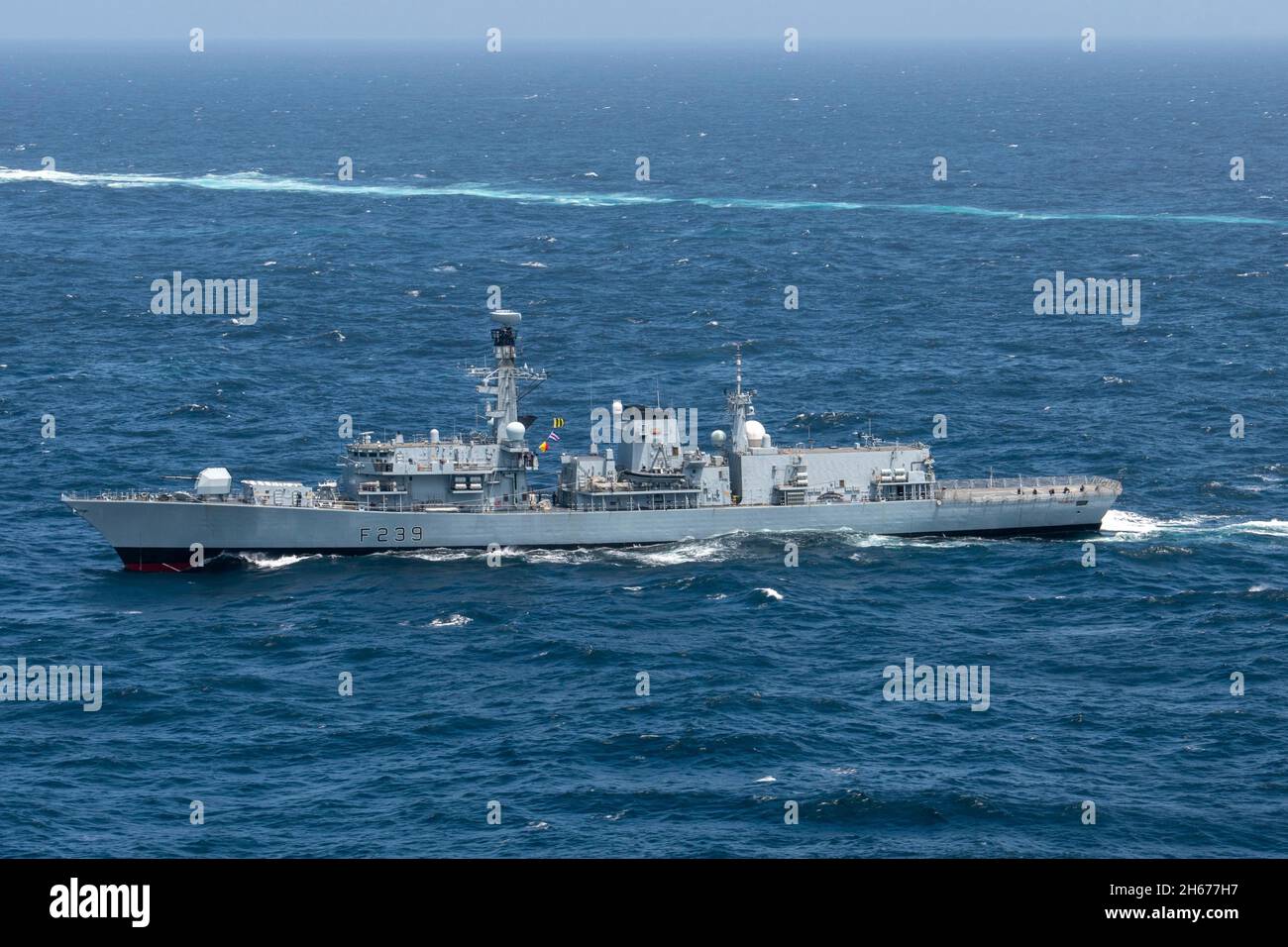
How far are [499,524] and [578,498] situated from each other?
487 cm

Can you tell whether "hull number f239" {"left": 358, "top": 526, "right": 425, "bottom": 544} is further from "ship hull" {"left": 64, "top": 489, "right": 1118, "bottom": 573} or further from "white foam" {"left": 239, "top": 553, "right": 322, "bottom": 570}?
"white foam" {"left": 239, "top": 553, "right": 322, "bottom": 570}

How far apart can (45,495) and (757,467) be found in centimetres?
4317

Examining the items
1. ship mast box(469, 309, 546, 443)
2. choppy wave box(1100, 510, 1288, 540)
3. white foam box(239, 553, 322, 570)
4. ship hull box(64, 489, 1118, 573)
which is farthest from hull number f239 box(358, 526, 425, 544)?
choppy wave box(1100, 510, 1288, 540)

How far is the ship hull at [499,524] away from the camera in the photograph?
98750 mm

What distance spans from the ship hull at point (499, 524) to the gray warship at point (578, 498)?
0.08 m

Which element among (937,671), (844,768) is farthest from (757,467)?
(844,768)

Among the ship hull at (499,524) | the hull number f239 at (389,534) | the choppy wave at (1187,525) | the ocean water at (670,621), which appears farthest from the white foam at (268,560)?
the choppy wave at (1187,525)

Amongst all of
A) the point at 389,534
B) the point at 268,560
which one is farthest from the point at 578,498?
the point at 268,560

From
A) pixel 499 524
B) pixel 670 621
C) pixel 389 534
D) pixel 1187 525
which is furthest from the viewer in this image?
pixel 1187 525

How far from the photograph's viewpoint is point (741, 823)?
66.1 m

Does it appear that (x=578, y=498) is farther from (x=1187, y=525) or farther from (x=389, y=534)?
(x=1187, y=525)

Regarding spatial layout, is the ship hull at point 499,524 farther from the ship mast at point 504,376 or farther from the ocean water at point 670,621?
the ship mast at point 504,376

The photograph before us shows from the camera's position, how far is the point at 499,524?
334 feet
